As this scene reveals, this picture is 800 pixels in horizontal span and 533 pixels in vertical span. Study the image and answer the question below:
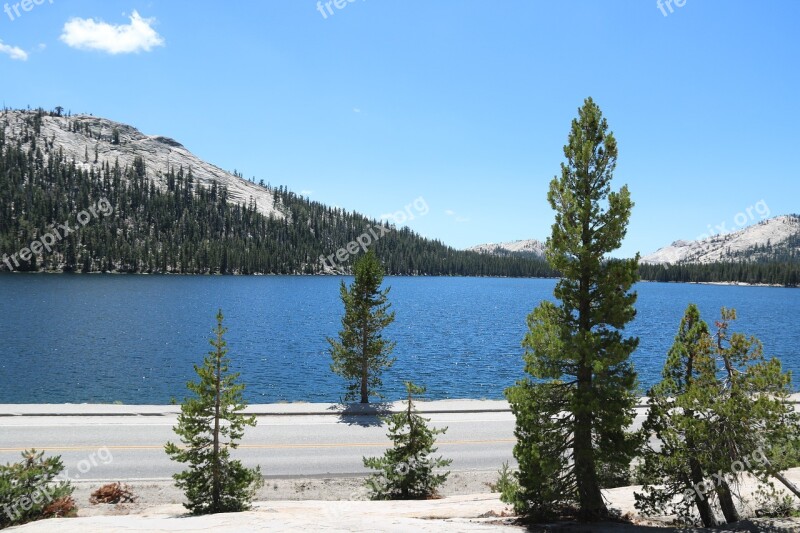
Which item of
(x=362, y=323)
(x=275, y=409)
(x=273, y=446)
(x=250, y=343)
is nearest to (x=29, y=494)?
(x=273, y=446)

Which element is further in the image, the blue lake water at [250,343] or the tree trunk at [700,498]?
the blue lake water at [250,343]

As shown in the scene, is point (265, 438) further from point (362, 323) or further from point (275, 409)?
point (362, 323)

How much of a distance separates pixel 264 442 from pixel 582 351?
1683 cm

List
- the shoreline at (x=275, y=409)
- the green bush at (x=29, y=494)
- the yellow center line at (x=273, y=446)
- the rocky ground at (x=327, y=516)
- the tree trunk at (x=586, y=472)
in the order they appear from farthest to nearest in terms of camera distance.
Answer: the shoreline at (x=275, y=409) → the yellow center line at (x=273, y=446) → the green bush at (x=29, y=494) → the tree trunk at (x=586, y=472) → the rocky ground at (x=327, y=516)

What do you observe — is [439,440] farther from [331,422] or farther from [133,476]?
[133,476]

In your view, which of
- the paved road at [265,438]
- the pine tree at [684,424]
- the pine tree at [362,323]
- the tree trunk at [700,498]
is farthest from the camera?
the pine tree at [362,323]

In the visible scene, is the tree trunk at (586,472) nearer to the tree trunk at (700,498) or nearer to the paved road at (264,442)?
the tree trunk at (700,498)

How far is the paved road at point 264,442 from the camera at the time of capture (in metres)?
21.1

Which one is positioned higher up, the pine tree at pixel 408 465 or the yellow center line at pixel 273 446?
the pine tree at pixel 408 465

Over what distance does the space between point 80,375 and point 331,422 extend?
3324cm

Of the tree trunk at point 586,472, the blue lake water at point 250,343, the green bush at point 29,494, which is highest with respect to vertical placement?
the tree trunk at point 586,472

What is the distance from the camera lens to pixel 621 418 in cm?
1359

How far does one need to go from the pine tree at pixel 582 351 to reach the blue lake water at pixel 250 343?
29.6 meters

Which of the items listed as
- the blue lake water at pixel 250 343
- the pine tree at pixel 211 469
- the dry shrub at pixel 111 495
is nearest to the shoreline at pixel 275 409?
the dry shrub at pixel 111 495
